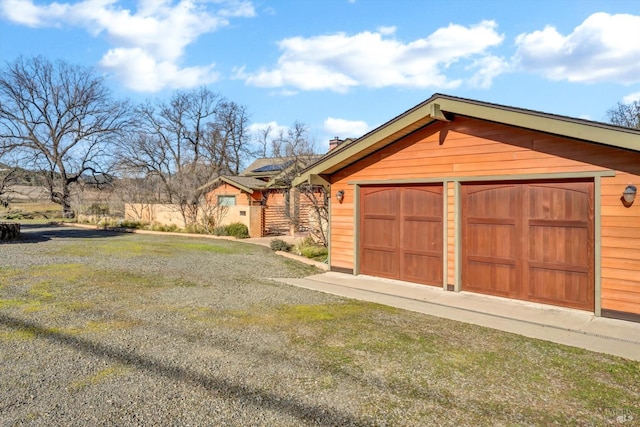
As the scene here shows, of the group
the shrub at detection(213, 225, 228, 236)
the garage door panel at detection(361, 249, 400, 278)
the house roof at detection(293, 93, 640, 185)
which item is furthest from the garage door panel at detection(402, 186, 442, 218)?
the shrub at detection(213, 225, 228, 236)

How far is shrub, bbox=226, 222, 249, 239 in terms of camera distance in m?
17.4

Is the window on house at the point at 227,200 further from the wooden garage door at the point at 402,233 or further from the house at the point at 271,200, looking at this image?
the wooden garage door at the point at 402,233

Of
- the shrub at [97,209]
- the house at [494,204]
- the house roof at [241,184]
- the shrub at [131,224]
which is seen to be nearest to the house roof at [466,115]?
the house at [494,204]

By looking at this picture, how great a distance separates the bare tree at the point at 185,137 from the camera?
32656 millimetres

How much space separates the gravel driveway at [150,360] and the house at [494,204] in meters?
2.38

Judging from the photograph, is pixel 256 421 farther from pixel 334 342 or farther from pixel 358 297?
pixel 358 297

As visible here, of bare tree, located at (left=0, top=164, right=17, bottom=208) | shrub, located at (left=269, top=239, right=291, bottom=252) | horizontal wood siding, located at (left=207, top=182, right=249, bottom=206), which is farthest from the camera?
bare tree, located at (left=0, top=164, right=17, bottom=208)

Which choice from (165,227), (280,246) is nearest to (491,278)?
(280,246)

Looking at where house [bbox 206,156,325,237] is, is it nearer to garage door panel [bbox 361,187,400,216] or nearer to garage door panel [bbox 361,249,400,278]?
garage door panel [bbox 361,187,400,216]

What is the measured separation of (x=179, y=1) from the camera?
12.1 meters

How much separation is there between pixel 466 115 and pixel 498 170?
43.7 inches

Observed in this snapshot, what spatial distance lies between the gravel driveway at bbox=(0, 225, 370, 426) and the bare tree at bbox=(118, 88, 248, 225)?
26.0m

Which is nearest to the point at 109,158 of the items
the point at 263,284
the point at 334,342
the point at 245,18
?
the point at 245,18

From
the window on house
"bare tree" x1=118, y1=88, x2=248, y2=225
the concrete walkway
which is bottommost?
the concrete walkway
